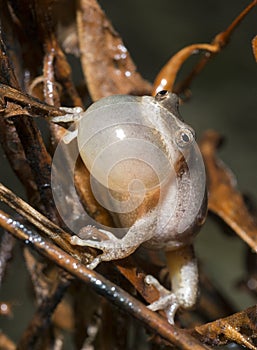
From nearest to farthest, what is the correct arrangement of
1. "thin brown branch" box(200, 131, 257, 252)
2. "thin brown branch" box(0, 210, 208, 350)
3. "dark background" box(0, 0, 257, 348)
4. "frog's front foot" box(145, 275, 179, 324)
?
1. "thin brown branch" box(0, 210, 208, 350)
2. "frog's front foot" box(145, 275, 179, 324)
3. "thin brown branch" box(200, 131, 257, 252)
4. "dark background" box(0, 0, 257, 348)

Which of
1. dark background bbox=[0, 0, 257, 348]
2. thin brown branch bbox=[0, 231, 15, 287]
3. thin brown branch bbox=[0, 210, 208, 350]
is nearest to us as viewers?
thin brown branch bbox=[0, 210, 208, 350]

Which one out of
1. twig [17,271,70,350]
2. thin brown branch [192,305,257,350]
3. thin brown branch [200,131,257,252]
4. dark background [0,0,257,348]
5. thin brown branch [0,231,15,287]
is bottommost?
dark background [0,0,257,348]

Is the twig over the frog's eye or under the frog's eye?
under

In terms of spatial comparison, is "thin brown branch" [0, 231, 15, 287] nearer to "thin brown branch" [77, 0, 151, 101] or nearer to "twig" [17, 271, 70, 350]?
"twig" [17, 271, 70, 350]

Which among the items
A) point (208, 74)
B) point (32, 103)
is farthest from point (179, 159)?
point (208, 74)

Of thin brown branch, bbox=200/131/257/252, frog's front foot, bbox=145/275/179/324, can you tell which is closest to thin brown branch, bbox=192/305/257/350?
frog's front foot, bbox=145/275/179/324

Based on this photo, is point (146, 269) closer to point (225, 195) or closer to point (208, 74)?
point (225, 195)

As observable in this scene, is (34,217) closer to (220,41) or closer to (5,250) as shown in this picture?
(5,250)
